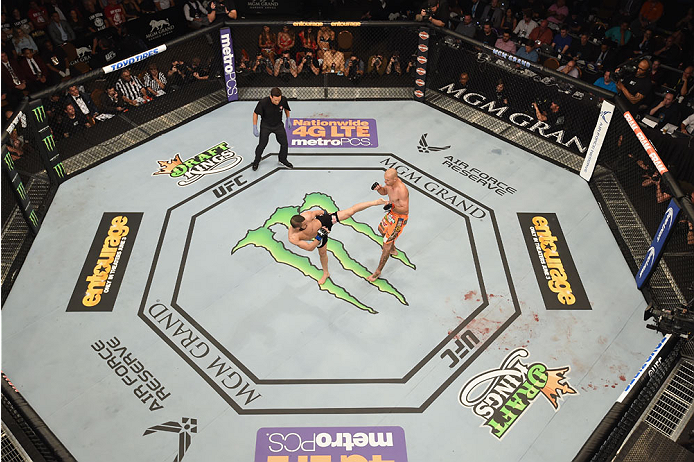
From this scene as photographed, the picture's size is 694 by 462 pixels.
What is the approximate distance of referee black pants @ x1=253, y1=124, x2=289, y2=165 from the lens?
9587mm

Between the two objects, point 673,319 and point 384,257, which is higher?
point 384,257

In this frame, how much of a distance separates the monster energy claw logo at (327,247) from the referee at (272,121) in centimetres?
110

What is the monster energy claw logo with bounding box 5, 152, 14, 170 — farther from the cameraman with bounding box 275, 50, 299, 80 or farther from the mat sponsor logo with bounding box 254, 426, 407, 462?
the cameraman with bounding box 275, 50, 299, 80

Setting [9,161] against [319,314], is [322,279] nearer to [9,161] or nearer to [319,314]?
[319,314]

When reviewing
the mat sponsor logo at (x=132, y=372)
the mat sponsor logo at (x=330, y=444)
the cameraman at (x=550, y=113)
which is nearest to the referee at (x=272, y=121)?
the mat sponsor logo at (x=132, y=372)

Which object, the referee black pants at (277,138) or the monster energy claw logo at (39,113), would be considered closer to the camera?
the monster energy claw logo at (39,113)

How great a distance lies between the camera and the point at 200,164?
10.1m

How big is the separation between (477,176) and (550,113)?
196cm

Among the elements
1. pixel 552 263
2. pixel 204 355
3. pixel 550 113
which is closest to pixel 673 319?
pixel 552 263

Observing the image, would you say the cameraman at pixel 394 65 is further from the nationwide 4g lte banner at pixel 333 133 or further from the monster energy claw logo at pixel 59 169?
the monster energy claw logo at pixel 59 169

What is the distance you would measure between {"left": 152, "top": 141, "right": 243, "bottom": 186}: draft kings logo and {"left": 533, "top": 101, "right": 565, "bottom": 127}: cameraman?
557 centimetres

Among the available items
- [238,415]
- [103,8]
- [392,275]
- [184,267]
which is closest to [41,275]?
[184,267]

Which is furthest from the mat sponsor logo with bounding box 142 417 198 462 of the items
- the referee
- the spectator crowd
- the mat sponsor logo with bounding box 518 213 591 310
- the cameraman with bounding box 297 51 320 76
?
the cameraman with bounding box 297 51 320 76

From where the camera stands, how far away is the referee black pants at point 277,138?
9587mm
